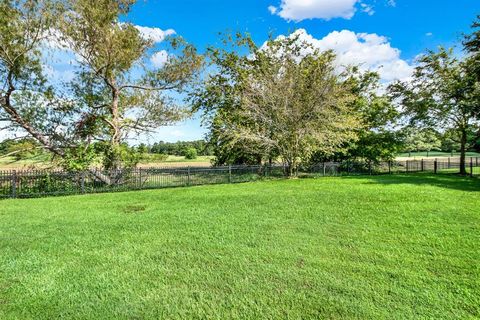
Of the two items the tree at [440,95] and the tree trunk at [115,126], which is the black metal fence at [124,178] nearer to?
the tree trunk at [115,126]

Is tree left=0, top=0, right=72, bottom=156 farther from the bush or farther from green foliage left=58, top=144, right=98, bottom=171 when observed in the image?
the bush

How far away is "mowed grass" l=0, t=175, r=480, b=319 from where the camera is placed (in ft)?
9.14

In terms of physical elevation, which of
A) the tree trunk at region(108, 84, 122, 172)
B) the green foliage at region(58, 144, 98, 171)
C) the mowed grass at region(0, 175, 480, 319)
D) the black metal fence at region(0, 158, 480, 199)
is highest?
the tree trunk at region(108, 84, 122, 172)

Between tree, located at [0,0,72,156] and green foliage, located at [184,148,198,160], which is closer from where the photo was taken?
tree, located at [0,0,72,156]

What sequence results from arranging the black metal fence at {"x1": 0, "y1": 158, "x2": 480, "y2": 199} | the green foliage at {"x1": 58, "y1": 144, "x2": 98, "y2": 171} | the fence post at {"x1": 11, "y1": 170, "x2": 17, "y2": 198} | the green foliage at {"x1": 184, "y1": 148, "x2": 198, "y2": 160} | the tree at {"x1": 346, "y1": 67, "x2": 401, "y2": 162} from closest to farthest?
1. the fence post at {"x1": 11, "y1": 170, "x2": 17, "y2": 198}
2. the black metal fence at {"x1": 0, "y1": 158, "x2": 480, "y2": 199}
3. the green foliage at {"x1": 58, "y1": 144, "x2": 98, "y2": 171}
4. the tree at {"x1": 346, "y1": 67, "x2": 401, "y2": 162}
5. the green foliage at {"x1": 184, "y1": 148, "x2": 198, "y2": 160}

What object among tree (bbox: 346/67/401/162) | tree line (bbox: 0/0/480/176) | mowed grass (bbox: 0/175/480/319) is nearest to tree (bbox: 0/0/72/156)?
tree line (bbox: 0/0/480/176)

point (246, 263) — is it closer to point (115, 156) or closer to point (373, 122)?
point (115, 156)

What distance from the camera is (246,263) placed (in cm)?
376

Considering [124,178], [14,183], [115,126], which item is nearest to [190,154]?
[115,126]

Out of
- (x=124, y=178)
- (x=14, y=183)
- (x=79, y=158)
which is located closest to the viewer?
(x=14, y=183)

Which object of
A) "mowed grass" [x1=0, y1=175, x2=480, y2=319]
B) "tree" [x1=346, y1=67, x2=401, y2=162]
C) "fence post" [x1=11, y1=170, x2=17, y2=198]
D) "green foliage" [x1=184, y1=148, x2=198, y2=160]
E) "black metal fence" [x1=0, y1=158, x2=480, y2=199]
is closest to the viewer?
"mowed grass" [x1=0, y1=175, x2=480, y2=319]

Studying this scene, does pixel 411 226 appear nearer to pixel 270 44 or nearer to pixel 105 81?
pixel 105 81

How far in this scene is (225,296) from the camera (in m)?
2.97

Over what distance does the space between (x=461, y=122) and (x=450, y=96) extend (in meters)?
2.52
